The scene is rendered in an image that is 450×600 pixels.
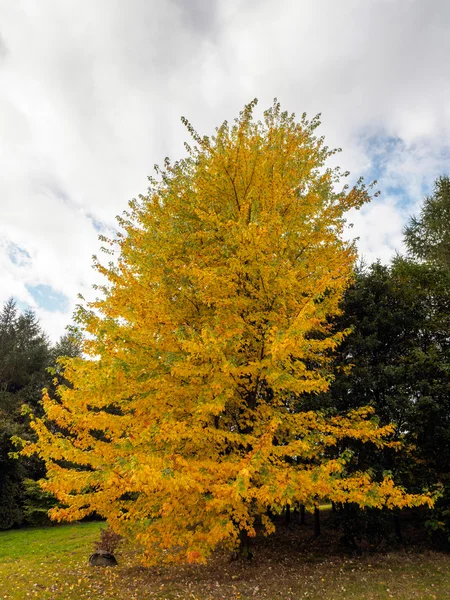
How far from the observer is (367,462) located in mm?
7492

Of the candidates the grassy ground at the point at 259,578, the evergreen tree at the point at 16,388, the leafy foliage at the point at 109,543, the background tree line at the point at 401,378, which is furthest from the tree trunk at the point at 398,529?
the evergreen tree at the point at 16,388

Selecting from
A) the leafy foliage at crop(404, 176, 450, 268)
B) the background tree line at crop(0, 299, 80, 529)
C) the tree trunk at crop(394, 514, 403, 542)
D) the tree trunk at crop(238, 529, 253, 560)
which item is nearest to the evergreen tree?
the background tree line at crop(0, 299, 80, 529)

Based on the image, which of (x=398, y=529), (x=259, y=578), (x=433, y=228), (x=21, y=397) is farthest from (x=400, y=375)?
(x=21, y=397)

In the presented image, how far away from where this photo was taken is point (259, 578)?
6.32m

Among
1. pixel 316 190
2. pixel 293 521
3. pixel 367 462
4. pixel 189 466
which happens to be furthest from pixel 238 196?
pixel 293 521

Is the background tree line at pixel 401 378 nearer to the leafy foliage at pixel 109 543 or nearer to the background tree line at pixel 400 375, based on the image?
the background tree line at pixel 400 375

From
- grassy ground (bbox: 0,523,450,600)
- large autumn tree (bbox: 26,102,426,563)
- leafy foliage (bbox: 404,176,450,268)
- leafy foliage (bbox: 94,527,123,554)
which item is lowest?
leafy foliage (bbox: 94,527,123,554)

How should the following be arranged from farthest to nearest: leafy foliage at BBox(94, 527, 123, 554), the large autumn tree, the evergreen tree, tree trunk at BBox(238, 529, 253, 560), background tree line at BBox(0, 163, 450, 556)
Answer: the evergreen tree → leafy foliage at BBox(94, 527, 123, 554) → background tree line at BBox(0, 163, 450, 556) → tree trunk at BBox(238, 529, 253, 560) → the large autumn tree

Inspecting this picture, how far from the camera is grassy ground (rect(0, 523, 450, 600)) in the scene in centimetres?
569

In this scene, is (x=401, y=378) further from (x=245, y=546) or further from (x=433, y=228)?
(x=433, y=228)

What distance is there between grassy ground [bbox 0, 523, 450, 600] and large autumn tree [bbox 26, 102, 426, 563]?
95cm

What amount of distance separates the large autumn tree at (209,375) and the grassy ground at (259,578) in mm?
948

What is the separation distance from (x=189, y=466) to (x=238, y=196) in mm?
5220

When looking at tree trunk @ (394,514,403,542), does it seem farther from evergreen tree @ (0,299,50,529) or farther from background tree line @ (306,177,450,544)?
evergreen tree @ (0,299,50,529)
